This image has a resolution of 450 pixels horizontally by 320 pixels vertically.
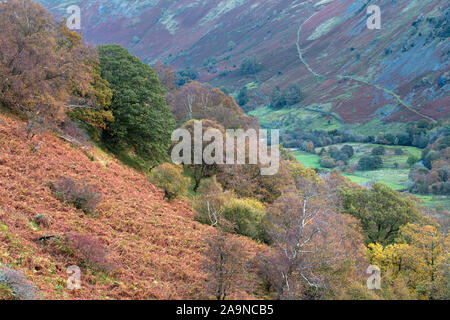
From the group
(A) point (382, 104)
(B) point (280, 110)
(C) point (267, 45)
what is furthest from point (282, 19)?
(A) point (382, 104)

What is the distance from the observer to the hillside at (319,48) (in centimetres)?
8769

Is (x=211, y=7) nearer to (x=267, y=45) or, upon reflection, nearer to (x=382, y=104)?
(x=267, y=45)

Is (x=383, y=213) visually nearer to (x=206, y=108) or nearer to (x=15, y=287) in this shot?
(x=206, y=108)

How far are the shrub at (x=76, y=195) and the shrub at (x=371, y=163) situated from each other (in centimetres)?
6652

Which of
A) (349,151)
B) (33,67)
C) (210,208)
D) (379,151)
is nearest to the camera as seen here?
(33,67)

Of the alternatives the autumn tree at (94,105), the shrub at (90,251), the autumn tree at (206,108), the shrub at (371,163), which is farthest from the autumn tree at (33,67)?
the shrub at (371,163)

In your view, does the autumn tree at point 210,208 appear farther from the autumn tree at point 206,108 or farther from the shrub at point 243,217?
the autumn tree at point 206,108

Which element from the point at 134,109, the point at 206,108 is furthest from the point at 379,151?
the point at 134,109

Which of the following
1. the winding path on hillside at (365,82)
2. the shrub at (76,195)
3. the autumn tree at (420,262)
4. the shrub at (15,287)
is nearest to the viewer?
the shrub at (15,287)

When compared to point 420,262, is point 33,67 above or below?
→ above

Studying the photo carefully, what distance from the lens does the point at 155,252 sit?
41.5ft

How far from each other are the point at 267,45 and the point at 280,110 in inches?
2035

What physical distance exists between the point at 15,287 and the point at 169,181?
14216 millimetres

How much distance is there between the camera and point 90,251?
33.2 feet
